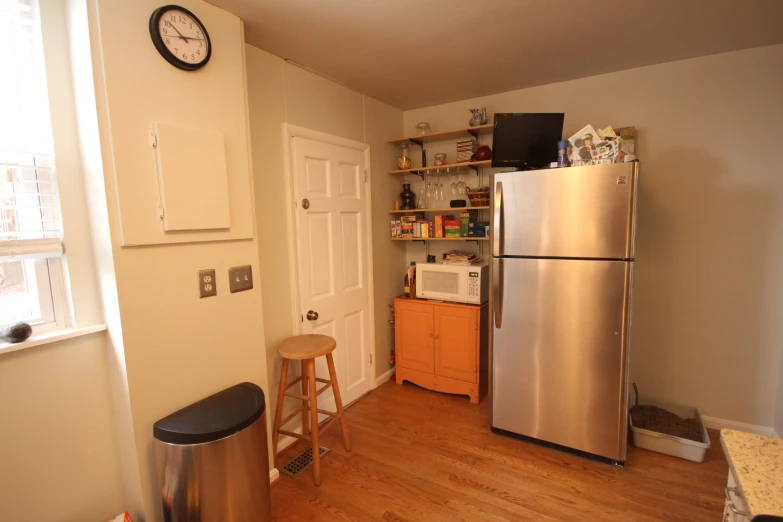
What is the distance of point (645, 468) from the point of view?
6.77ft

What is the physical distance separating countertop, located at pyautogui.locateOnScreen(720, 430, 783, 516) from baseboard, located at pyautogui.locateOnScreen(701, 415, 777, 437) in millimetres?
2012

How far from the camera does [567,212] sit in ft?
6.51

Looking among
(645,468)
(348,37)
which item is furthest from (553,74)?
(645,468)

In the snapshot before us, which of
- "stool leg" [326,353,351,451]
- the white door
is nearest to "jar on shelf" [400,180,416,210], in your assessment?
the white door

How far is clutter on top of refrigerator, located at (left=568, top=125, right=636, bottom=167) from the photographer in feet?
6.31

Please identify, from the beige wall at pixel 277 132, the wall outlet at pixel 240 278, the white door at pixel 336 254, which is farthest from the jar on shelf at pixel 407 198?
the wall outlet at pixel 240 278

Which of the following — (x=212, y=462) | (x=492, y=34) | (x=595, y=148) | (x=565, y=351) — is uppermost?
(x=492, y=34)

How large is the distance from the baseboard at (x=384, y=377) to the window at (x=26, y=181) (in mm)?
2245

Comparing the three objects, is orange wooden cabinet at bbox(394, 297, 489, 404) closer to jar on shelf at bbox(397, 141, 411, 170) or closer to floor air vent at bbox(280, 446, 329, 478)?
floor air vent at bbox(280, 446, 329, 478)

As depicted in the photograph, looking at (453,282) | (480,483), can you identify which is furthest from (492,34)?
(480,483)

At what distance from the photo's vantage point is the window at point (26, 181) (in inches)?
51.6

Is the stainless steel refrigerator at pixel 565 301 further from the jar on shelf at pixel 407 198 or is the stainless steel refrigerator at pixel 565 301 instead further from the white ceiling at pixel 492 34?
the jar on shelf at pixel 407 198

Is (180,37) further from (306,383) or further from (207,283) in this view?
(306,383)

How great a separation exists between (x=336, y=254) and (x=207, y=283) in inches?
43.7
